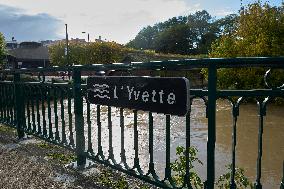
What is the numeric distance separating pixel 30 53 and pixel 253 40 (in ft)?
187

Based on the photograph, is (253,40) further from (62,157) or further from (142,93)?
(142,93)

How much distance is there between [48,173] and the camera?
Answer: 161 inches

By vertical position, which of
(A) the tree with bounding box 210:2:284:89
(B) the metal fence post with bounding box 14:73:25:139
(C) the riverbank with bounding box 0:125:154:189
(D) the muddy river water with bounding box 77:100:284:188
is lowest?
(D) the muddy river water with bounding box 77:100:284:188

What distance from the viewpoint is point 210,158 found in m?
2.55

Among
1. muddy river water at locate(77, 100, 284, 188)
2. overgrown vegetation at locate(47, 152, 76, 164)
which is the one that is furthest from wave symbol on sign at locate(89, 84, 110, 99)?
muddy river water at locate(77, 100, 284, 188)

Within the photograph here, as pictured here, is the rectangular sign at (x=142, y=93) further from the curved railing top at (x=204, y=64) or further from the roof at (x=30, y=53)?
the roof at (x=30, y=53)

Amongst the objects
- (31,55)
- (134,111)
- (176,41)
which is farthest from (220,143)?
(176,41)

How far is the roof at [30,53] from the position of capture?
67438mm

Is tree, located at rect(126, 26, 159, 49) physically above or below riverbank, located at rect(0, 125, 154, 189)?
above

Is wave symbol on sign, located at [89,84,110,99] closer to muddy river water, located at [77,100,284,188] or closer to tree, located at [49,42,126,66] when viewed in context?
muddy river water, located at [77,100,284,188]

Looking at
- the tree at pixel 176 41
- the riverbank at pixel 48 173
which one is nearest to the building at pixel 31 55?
the tree at pixel 176 41

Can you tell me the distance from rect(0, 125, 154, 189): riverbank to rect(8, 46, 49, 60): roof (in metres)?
65.7

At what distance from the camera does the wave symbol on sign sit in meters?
3.55

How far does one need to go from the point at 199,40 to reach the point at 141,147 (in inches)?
3135
